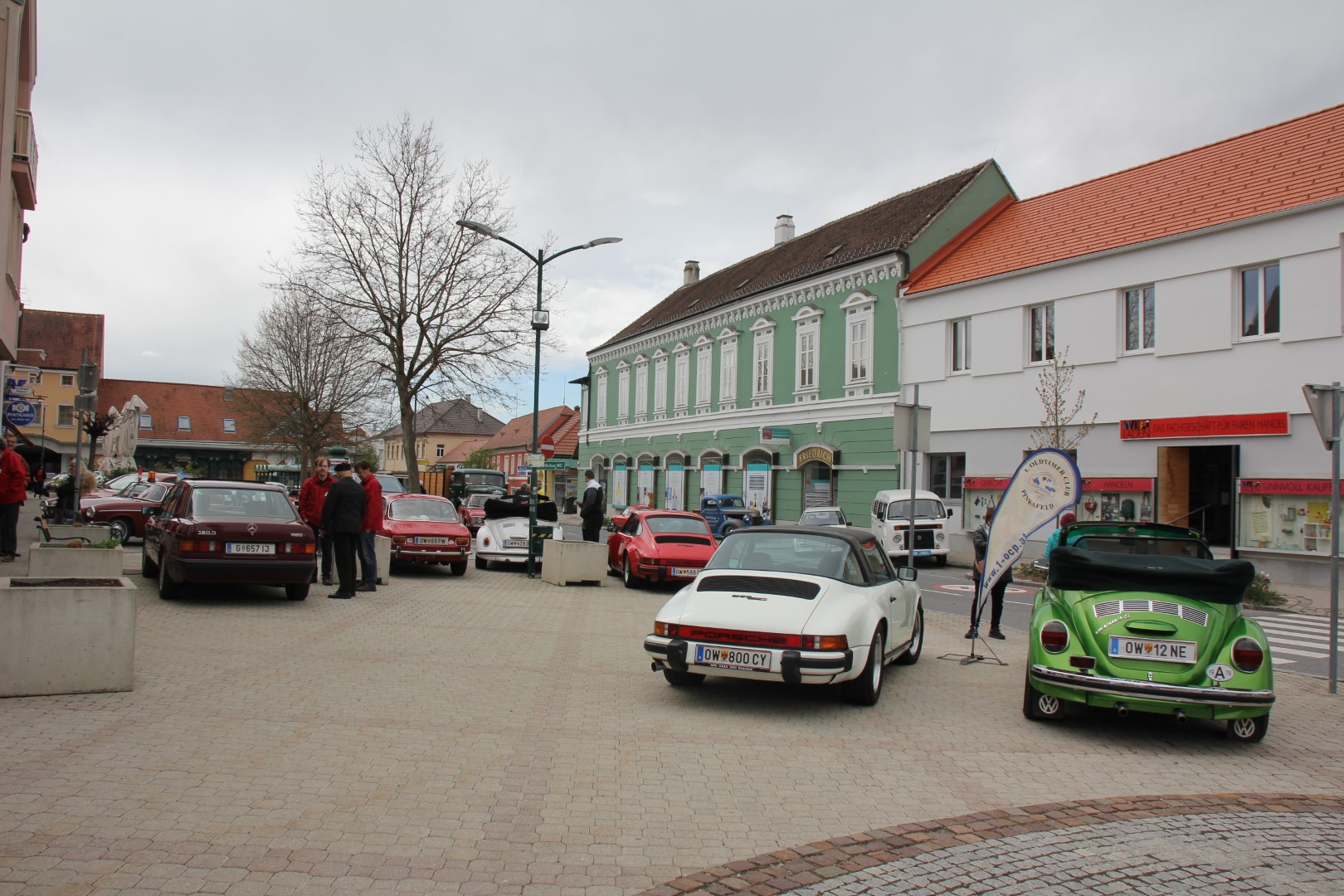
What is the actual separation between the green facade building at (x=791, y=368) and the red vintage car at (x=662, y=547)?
44.8ft

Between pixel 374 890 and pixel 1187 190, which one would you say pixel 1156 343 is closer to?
pixel 1187 190

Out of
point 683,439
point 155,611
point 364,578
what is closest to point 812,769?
point 155,611

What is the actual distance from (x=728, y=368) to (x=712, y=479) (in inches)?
174

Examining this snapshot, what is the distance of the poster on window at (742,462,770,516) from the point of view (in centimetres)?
3550

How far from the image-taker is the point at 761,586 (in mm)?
8023

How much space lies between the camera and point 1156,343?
2284 centimetres

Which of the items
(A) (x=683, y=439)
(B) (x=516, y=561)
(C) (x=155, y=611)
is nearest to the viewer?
(C) (x=155, y=611)

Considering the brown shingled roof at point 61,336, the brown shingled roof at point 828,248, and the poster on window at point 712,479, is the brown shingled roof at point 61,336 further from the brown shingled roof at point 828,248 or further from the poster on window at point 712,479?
the poster on window at point 712,479

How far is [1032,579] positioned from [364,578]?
13870 millimetres

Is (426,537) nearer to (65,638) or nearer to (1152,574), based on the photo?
(65,638)

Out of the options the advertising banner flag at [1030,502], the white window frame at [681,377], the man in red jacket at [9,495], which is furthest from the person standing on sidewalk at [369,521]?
the white window frame at [681,377]

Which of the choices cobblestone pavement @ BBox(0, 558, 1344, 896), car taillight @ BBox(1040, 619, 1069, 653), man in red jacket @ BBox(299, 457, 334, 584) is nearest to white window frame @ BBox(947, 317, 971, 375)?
man in red jacket @ BBox(299, 457, 334, 584)

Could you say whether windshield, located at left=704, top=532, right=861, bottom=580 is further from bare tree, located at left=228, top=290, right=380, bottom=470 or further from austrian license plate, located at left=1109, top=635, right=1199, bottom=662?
bare tree, located at left=228, top=290, right=380, bottom=470

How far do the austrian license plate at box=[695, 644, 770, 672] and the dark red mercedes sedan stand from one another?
262 inches
